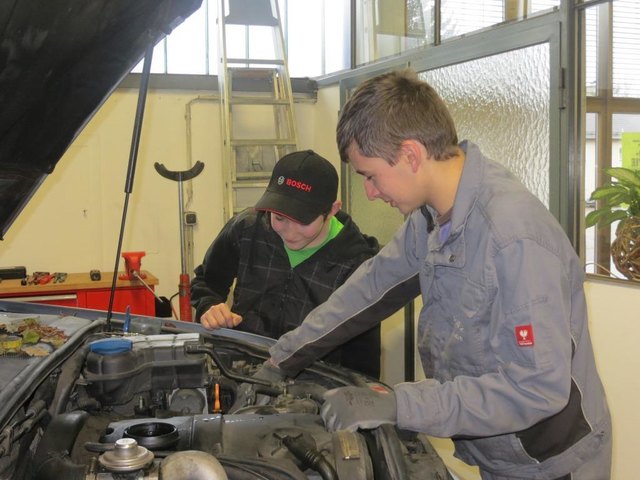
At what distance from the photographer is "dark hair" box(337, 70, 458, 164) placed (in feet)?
4.74

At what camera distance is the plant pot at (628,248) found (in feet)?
9.36

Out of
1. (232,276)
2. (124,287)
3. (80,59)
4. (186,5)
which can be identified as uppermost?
(186,5)

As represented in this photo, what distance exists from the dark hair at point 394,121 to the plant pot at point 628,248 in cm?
167

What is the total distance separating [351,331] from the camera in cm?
189

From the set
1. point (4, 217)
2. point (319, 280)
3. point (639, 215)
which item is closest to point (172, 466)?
point (4, 217)

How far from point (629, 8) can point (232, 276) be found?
75.8 inches

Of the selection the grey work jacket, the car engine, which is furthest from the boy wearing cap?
the grey work jacket

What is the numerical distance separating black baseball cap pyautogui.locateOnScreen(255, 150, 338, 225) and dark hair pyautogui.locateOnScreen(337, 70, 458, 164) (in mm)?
692

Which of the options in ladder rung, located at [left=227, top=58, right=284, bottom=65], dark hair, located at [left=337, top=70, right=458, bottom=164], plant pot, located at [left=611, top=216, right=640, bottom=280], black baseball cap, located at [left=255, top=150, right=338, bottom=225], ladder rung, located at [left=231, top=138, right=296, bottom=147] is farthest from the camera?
ladder rung, located at [left=227, top=58, right=284, bottom=65]

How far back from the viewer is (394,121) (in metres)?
1.45

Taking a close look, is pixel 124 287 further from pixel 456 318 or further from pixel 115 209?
pixel 456 318

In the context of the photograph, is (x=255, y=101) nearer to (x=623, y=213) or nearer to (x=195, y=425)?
(x=623, y=213)

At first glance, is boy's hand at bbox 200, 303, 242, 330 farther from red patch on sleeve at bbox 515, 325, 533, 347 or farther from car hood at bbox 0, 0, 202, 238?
red patch on sleeve at bbox 515, 325, 533, 347

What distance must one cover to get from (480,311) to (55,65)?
3.25 feet
